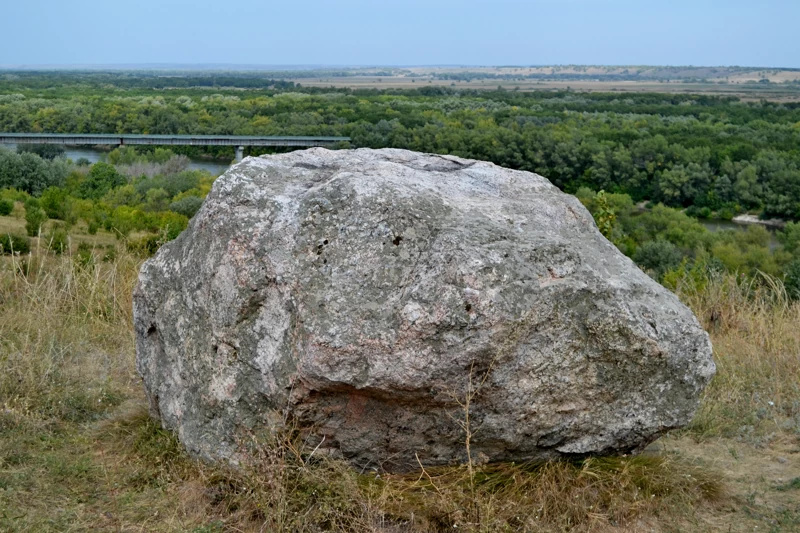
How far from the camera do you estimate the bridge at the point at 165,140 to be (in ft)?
134

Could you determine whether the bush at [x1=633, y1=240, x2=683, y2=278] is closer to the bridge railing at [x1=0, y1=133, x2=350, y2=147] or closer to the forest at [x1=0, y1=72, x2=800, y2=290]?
the forest at [x1=0, y1=72, x2=800, y2=290]

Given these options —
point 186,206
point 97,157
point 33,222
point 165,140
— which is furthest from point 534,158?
point 33,222

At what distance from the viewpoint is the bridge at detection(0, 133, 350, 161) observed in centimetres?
4081

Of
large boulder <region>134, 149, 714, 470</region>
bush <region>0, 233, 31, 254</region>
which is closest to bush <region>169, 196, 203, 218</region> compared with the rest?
bush <region>0, 233, 31, 254</region>

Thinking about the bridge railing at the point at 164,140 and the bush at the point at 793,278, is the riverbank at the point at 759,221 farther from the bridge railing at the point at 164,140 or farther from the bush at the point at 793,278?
the bridge railing at the point at 164,140

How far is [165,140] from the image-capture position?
157ft

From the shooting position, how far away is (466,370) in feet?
12.5

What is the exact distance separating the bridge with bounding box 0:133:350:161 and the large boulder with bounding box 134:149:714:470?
3454 centimetres

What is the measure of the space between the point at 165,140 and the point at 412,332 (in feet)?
155

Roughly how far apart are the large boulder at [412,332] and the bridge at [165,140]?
34.5m

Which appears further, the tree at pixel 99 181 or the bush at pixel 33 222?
the tree at pixel 99 181

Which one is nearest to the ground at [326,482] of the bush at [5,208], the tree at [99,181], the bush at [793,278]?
the bush at [793,278]

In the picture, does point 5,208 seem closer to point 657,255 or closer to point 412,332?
point 412,332

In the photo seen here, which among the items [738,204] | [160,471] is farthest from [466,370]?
[738,204]
